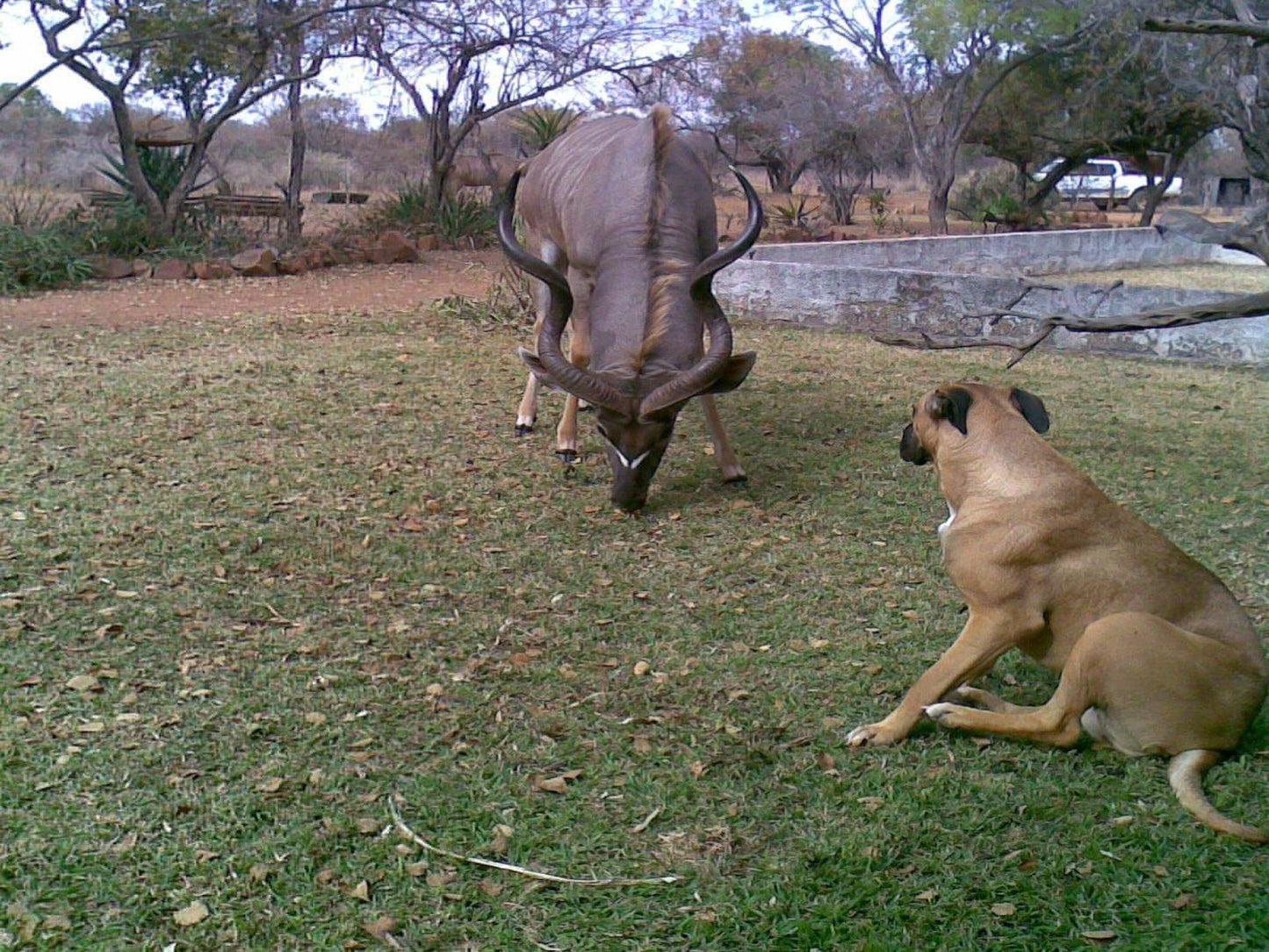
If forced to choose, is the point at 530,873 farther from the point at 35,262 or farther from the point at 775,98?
the point at 775,98

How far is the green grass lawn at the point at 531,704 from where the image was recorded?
3719 millimetres

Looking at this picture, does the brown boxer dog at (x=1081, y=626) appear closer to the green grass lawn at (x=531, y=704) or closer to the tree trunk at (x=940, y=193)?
the green grass lawn at (x=531, y=704)

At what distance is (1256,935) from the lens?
3.60 metres

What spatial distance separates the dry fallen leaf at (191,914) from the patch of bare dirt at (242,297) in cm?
1095

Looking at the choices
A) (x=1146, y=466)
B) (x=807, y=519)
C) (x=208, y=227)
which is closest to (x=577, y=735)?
(x=807, y=519)

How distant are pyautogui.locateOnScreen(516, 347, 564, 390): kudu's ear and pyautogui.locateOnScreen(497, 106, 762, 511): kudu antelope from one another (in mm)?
10

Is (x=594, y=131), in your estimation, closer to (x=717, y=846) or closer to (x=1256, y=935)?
(x=717, y=846)

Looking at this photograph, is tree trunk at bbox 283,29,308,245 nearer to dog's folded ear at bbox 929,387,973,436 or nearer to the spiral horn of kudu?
the spiral horn of kudu

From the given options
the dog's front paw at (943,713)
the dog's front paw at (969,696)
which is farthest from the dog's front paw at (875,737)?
the dog's front paw at (969,696)

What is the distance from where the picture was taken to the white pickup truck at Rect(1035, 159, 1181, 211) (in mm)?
47625

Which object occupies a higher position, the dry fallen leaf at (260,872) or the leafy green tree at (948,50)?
the leafy green tree at (948,50)

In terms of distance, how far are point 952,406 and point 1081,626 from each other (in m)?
1.06

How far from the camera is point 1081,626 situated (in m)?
4.57

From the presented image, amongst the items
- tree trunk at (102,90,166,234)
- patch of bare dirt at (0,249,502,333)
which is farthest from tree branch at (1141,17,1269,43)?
tree trunk at (102,90,166,234)
